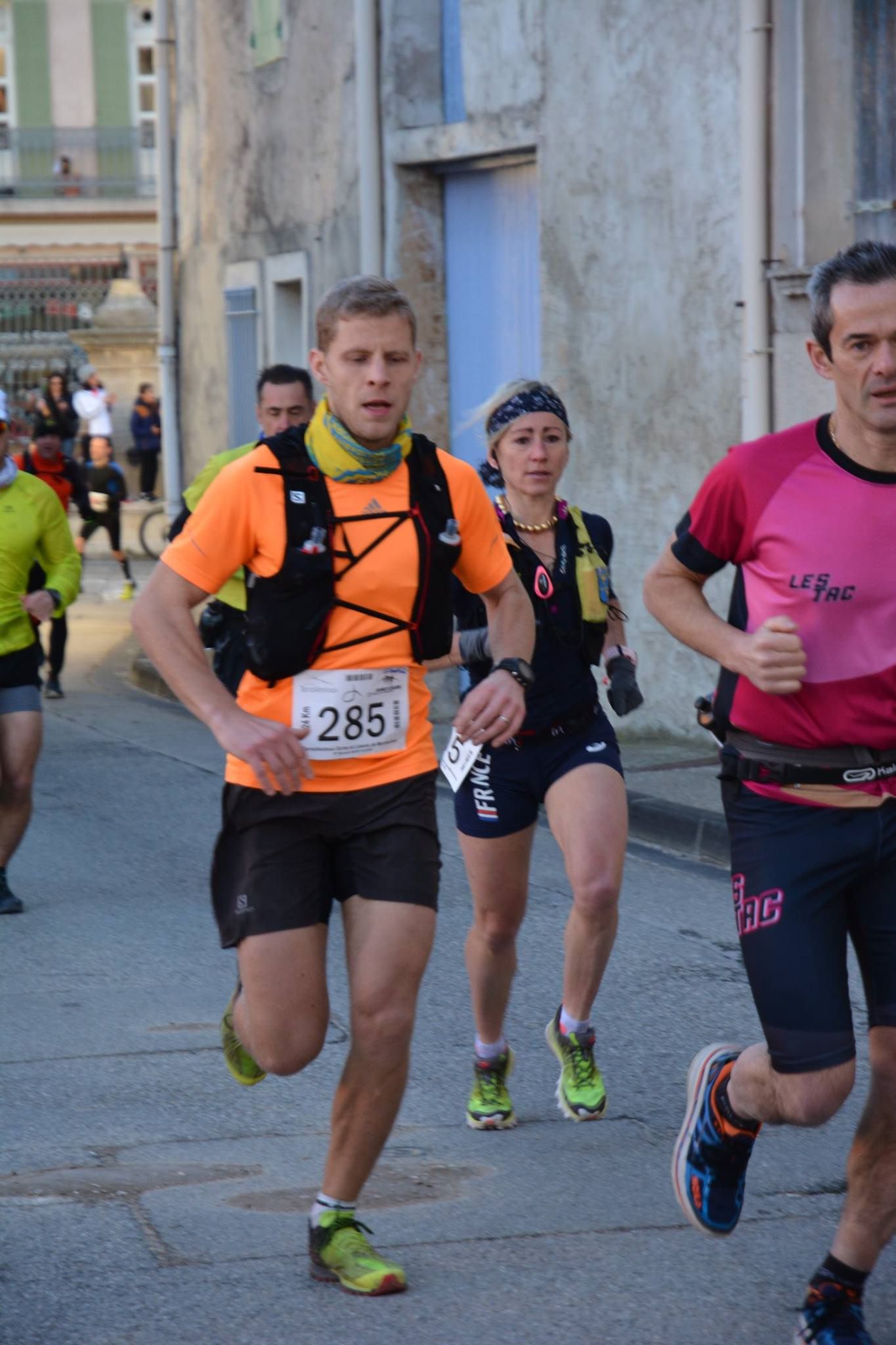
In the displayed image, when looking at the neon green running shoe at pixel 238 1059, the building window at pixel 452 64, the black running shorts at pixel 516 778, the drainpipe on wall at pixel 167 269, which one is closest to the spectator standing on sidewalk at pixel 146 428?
the drainpipe on wall at pixel 167 269

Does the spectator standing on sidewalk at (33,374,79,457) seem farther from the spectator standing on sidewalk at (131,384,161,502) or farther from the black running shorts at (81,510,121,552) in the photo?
the black running shorts at (81,510,121,552)

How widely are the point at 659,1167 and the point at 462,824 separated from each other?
1.04 meters

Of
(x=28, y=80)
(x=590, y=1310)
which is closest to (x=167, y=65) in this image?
(x=590, y=1310)

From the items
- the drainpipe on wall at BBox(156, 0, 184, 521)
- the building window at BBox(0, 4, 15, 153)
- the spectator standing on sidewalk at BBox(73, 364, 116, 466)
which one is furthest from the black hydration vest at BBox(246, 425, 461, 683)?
the building window at BBox(0, 4, 15, 153)

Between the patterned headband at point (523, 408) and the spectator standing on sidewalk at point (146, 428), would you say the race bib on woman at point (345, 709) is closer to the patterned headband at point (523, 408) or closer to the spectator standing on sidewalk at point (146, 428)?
the patterned headband at point (523, 408)

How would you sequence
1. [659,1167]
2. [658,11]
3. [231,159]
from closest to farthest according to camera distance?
[659,1167] < [658,11] < [231,159]

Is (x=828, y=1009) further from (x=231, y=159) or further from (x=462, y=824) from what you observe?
(x=231, y=159)

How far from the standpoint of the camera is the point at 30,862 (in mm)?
9156

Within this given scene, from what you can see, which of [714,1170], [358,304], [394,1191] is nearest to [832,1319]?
[714,1170]

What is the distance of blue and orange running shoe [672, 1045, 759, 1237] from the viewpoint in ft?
13.3

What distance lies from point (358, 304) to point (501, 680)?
2.73 ft

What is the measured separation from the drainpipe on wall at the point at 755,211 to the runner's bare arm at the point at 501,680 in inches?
255

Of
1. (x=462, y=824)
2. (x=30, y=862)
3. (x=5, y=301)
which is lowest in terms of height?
(x=30, y=862)

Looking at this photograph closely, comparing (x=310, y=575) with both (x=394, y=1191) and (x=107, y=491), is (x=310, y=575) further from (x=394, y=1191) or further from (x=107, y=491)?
(x=107, y=491)
